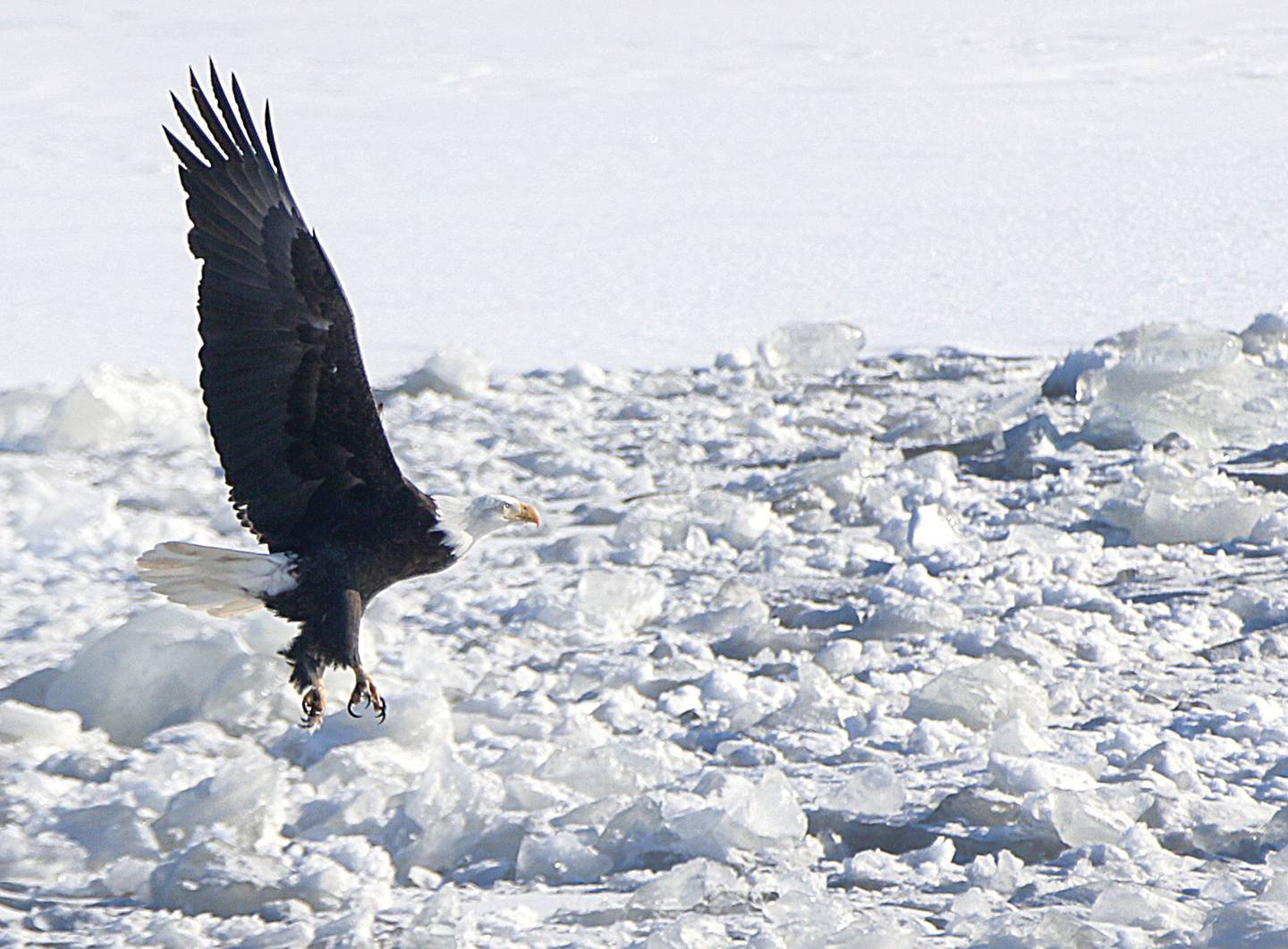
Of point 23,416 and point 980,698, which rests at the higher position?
point 23,416

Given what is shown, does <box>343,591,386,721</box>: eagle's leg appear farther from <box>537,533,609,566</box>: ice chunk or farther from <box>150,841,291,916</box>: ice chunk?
<box>537,533,609,566</box>: ice chunk

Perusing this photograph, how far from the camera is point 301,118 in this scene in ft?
32.9

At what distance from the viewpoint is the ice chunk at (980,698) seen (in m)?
3.59

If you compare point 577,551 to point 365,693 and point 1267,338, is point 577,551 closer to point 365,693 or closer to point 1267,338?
point 365,693

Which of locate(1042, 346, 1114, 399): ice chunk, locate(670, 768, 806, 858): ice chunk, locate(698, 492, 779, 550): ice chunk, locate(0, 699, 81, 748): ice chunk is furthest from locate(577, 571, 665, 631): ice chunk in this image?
locate(1042, 346, 1114, 399): ice chunk

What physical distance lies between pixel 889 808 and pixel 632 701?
65 cm

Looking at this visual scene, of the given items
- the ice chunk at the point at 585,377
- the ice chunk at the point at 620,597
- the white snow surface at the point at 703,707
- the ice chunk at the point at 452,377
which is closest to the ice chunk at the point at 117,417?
the white snow surface at the point at 703,707

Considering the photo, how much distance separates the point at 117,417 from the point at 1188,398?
287cm

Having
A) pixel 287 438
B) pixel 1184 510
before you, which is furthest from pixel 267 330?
pixel 1184 510

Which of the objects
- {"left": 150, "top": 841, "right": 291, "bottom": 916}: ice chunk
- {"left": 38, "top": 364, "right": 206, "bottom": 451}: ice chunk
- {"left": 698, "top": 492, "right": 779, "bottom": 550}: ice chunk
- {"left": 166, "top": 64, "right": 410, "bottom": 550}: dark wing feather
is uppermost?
{"left": 166, "top": 64, "right": 410, "bottom": 550}: dark wing feather

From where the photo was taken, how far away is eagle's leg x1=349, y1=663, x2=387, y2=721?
332 centimetres

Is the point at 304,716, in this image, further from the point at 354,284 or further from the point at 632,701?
the point at 354,284

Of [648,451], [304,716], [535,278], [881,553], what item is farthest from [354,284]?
[304,716]

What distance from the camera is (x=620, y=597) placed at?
4.21m
